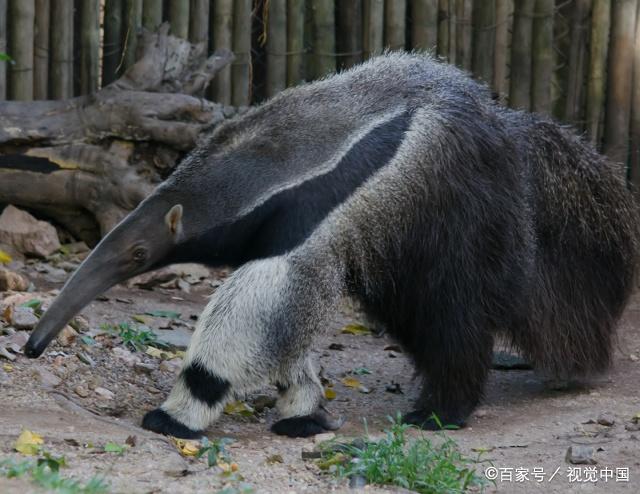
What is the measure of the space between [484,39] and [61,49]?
142 inches

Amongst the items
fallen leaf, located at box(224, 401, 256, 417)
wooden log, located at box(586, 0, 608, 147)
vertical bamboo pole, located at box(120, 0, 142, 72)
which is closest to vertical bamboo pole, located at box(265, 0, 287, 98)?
vertical bamboo pole, located at box(120, 0, 142, 72)

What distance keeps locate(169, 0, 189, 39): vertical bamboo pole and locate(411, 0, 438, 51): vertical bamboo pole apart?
6.46 ft

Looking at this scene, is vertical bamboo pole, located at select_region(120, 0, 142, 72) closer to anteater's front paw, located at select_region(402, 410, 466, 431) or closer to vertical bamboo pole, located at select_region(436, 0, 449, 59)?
→ vertical bamboo pole, located at select_region(436, 0, 449, 59)

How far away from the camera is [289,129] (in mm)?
5734

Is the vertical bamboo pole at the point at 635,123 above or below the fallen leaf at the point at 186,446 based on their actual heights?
above

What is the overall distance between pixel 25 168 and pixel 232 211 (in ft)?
12.5

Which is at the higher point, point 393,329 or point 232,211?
point 232,211

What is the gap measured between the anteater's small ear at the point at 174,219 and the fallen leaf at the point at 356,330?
10.4ft

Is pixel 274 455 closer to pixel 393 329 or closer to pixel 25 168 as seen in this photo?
pixel 393 329

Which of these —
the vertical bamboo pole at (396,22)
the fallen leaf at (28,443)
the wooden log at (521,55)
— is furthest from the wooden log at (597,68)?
the fallen leaf at (28,443)

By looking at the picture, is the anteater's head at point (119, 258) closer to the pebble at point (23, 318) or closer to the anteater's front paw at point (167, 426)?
the anteater's front paw at point (167, 426)

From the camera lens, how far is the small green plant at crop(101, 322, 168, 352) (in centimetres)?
684

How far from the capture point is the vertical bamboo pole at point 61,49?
904 cm

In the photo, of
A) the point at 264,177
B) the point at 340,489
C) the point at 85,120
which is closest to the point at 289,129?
the point at 264,177
